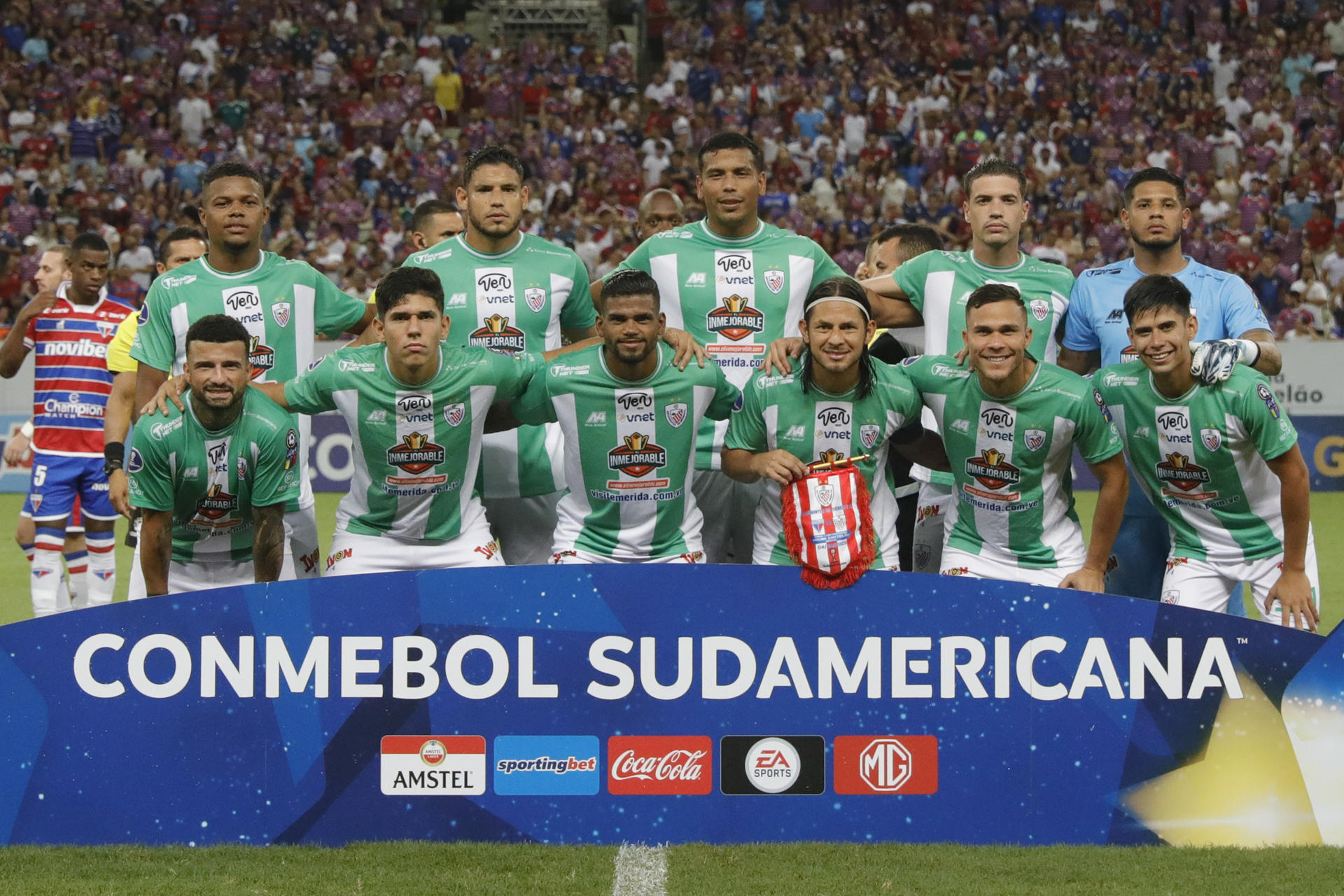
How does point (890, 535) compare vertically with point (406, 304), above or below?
below

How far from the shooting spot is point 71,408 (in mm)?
8734

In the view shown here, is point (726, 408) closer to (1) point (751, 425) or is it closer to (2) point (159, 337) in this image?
(1) point (751, 425)

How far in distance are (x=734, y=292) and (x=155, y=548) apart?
95.4 inches

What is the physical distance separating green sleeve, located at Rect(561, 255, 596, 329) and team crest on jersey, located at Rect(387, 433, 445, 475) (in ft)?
3.50

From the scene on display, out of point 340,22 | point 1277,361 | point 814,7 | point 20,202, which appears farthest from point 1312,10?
point 1277,361

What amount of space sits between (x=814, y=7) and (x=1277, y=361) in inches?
834

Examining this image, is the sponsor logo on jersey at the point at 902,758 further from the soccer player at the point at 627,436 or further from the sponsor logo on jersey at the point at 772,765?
the soccer player at the point at 627,436

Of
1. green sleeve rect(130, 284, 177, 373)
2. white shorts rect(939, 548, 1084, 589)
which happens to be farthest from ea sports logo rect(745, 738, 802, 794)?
green sleeve rect(130, 284, 177, 373)

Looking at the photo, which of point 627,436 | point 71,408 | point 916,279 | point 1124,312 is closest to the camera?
point 627,436

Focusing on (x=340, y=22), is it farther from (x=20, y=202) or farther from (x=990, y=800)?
(x=990, y=800)

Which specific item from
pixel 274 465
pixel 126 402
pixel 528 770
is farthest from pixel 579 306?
pixel 528 770

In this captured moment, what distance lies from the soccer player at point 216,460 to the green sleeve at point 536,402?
83cm

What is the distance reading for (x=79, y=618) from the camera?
15.5ft

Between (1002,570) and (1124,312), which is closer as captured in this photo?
(1002,570)
